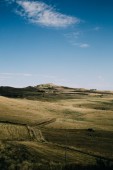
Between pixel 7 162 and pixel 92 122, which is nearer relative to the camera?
pixel 7 162

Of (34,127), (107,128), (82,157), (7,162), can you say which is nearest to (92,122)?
(107,128)

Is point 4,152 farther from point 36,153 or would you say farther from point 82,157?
point 82,157

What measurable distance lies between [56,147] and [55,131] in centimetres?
2363

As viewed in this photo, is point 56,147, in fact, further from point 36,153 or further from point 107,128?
point 107,128

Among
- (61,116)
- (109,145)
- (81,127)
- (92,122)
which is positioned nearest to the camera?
(109,145)

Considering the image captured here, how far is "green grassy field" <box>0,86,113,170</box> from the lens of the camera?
2427 inches

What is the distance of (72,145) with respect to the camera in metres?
80.0

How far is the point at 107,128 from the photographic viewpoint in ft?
365

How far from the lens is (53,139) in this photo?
8650cm

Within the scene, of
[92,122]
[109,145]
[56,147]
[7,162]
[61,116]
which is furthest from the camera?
[61,116]

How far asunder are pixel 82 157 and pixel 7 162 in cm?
1567

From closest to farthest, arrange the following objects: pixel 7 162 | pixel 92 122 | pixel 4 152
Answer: pixel 7 162 → pixel 4 152 → pixel 92 122

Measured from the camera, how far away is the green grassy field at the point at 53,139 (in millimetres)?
61656

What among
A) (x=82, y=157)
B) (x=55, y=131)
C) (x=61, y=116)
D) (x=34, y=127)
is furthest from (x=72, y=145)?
(x=61, y=116)
